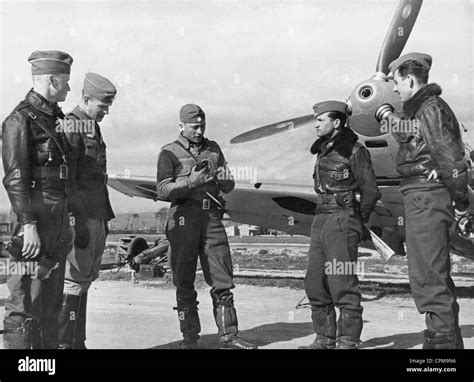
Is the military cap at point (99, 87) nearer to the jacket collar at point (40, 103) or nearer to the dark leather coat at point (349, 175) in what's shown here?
the jacket collar at point (40, 103)

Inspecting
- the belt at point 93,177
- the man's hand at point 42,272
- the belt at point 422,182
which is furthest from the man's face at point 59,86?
the belt at point 422,182

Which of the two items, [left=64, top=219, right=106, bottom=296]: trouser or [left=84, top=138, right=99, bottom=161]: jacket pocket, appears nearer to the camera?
[left=64, top=219, right=106, bottom=296]: trouser

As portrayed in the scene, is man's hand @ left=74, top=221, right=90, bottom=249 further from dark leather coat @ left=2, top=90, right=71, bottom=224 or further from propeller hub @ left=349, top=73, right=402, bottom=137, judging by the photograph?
propeller hub @ left=349, top=73, right=402, bottom=137

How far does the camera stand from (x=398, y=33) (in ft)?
23.8

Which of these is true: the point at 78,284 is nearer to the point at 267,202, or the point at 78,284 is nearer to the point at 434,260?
the point at 434,260

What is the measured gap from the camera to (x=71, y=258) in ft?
14.9

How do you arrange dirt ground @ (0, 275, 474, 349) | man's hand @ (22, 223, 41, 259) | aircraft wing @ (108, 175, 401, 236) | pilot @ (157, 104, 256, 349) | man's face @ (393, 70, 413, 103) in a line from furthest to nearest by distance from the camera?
aircraft wing @ (108, 175, 401, 236) < dirt ground @ (0, 275, 474, 349) < pilot @ (157, 104, 256, 349) < man's face @ (393, 70, 413, 103) < man's hand @ (22, 223, 41, 259)

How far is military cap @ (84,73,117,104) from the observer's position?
471cm

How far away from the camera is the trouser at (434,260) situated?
406cm

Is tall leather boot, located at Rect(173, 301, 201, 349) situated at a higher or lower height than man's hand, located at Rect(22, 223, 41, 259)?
lower

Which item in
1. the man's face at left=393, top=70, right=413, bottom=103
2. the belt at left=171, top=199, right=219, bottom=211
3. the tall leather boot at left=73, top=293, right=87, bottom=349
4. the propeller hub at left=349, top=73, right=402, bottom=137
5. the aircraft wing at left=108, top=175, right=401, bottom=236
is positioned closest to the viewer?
the man's face at left=393, top=70, right=413, bottom=103
